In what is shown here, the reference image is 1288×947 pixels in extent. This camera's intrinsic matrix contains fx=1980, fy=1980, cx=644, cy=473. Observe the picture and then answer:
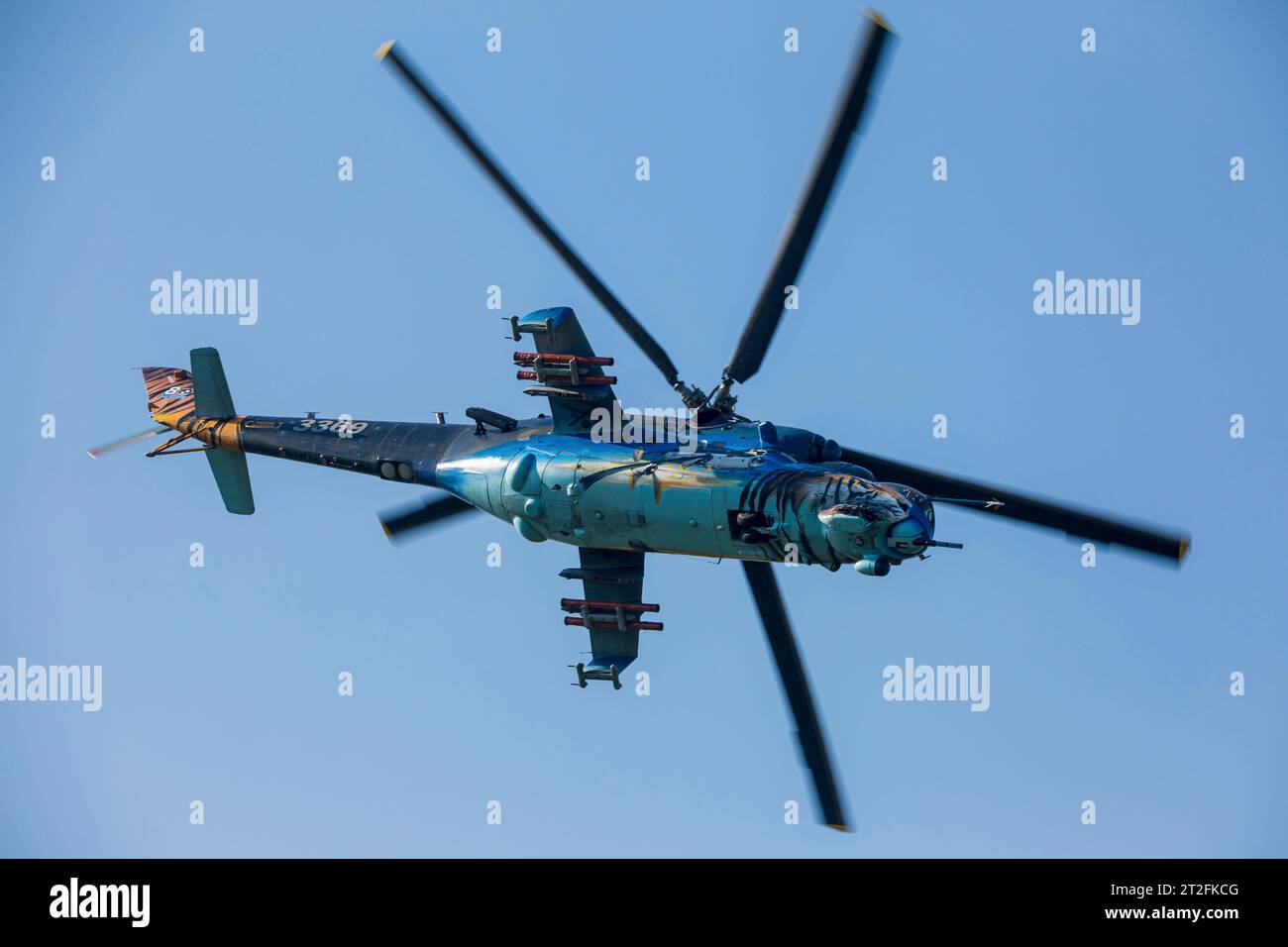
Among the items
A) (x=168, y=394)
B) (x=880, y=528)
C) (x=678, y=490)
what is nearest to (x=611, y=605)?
(x=678, y=490)

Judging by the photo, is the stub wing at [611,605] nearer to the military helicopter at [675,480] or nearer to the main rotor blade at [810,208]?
the military helicopter at [675,480]

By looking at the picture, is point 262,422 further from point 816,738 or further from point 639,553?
point 816,738

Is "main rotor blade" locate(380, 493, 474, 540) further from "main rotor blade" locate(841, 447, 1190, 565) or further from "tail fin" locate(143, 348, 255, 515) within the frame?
"main rotor blade" locate(841, 447, 1190, 565)

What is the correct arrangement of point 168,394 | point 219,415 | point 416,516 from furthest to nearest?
point 168,394, point 219,415, point 416,516

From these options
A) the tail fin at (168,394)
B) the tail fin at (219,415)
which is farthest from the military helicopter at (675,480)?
the tail fin at (168,394)

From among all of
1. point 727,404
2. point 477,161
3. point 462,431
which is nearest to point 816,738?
point 727,404

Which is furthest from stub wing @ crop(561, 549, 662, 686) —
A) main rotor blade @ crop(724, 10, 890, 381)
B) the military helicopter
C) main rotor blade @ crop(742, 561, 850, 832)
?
main rotor blade @ crop(724, 10, 890, 381)

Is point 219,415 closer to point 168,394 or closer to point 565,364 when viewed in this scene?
point 168,394
